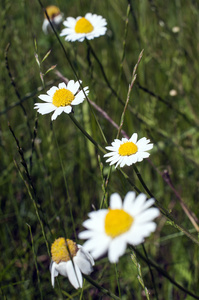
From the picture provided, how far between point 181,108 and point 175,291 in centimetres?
75

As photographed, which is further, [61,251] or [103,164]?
[103,164]

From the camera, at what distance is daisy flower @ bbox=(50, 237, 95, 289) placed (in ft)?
2.40

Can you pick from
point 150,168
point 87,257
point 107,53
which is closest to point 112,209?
point 87,257

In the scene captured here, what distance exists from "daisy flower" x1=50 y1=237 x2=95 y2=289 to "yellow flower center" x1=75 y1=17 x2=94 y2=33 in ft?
2.45

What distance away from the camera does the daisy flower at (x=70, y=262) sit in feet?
2.40

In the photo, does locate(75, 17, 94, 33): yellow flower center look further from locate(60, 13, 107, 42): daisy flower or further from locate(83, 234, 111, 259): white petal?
locate(83, 234, 111, 259): white petal

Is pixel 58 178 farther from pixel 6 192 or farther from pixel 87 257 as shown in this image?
pixel 87 257

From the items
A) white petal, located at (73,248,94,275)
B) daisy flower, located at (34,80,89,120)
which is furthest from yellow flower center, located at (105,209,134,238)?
daisy flower, located at (34,80,89,120)

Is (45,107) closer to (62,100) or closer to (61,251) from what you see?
(62,100)

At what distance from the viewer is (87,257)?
2.46 feet

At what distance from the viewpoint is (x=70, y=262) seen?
0.76 metres

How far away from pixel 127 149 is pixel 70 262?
0.26m

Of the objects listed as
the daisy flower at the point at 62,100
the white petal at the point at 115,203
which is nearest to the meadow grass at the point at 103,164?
the daisy flower at the point at 62,100

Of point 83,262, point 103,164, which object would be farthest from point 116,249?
point 103,164
